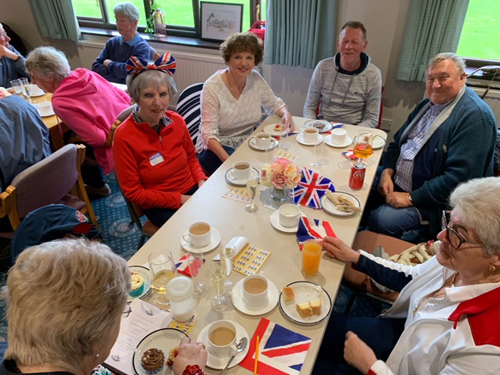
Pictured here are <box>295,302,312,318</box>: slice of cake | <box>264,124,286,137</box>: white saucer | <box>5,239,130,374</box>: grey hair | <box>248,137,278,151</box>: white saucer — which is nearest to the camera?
<box>5,239,130,374</box>: grey hair

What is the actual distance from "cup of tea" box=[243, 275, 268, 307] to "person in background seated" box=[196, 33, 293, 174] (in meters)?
1.33

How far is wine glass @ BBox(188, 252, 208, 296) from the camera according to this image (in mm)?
1377

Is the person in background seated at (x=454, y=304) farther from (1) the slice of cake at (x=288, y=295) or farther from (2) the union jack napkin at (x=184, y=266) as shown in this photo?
(2) the union jack napkin at (x=184, y=266)

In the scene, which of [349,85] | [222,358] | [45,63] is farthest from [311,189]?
[45,63]

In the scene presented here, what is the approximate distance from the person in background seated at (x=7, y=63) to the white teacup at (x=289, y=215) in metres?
3.68

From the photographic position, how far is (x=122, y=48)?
4.14 m

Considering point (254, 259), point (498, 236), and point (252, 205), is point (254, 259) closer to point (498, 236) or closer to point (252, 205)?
point (252, 205)

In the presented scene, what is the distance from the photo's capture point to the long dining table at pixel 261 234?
126cm

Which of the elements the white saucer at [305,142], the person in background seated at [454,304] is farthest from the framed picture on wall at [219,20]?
the person in background seated at [454,304]

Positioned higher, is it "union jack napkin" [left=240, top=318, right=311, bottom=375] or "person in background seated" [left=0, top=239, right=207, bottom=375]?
"person in background seated" [left=0, top=239, right=207, bottom=375]

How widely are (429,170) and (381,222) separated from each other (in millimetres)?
478

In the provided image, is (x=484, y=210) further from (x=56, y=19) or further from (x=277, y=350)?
(x=56, y=19)

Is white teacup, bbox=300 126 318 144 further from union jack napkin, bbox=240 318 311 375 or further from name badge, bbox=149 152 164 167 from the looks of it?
union jack napkin, bbox=240 318 311 375

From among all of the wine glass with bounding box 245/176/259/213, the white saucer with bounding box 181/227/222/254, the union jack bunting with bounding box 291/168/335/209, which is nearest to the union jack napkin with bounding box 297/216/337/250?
the union jack bunting with bounding box 291/168/335/209
